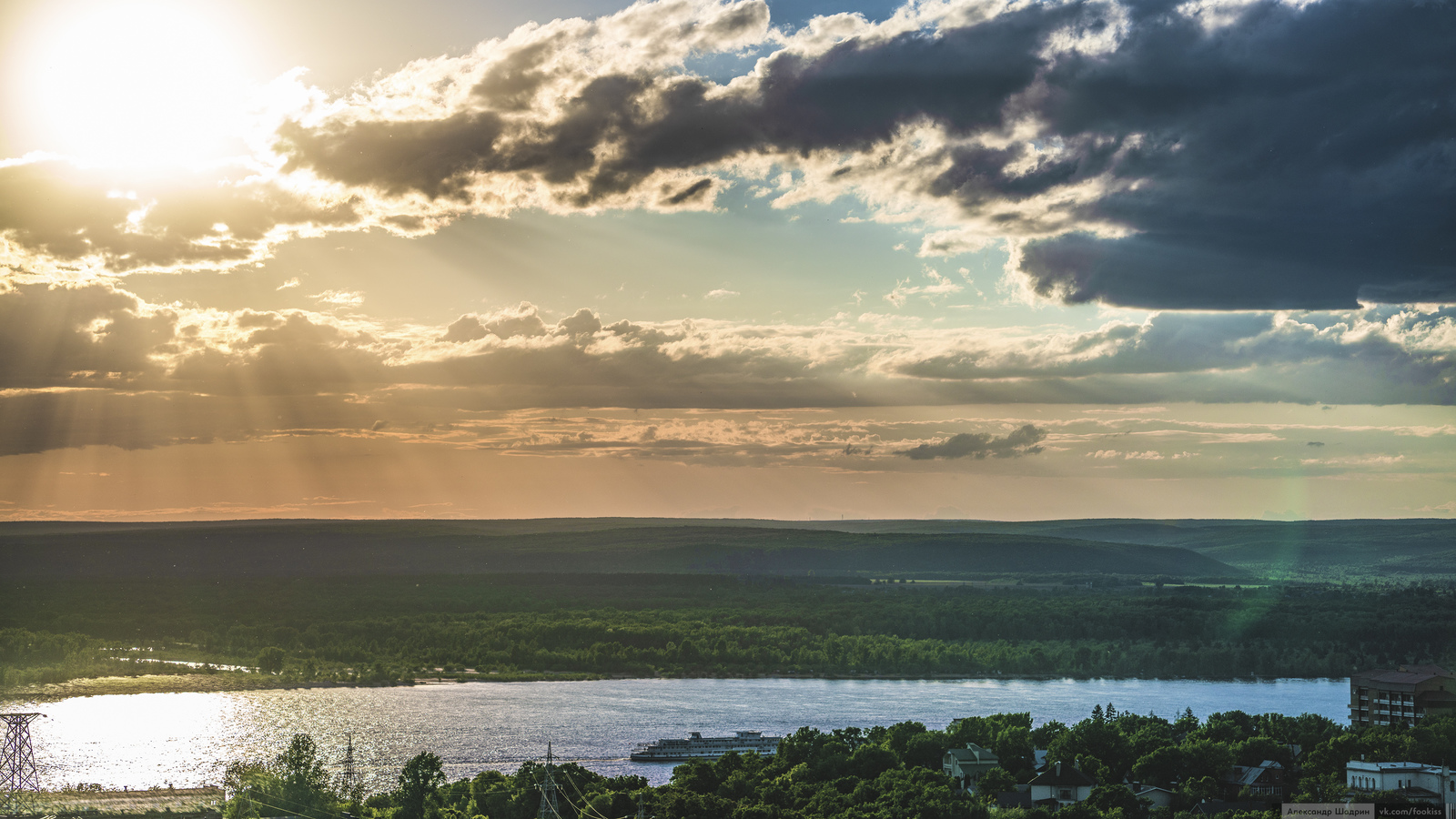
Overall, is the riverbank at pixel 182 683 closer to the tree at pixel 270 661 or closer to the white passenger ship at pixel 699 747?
the tree at pixel 270 661

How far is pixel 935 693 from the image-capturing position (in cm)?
9788

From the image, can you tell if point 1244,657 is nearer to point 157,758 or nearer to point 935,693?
point 935,693

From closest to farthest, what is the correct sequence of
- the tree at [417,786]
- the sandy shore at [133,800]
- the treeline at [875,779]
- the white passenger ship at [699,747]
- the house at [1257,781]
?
the treeline at [875,779] → the tree at [417,786] → the house at [1257,781] → the sandy shore at [133,800] → the white passenger ship at [699,747]

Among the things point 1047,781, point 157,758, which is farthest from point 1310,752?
point 157,758

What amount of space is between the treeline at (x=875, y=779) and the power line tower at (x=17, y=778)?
25.2ft

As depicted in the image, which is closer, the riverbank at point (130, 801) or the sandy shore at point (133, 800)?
the riverbank at point (130, 801)

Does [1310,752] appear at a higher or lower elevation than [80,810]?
higher

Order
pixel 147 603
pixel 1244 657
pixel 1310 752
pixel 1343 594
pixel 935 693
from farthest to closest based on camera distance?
1. pixel 1343 594
2. pixel 147 603
3. pixel 1244 657
4. pixel 935 693
5. pixel 1310 752

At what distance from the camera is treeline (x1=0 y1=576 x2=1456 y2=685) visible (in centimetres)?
11731

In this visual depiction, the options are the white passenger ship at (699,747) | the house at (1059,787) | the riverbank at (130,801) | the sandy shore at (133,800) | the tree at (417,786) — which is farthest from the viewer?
the white passenger ship at (699,747)

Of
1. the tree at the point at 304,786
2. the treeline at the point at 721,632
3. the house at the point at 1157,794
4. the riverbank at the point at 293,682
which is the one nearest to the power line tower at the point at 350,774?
the tree at the point at 304,786

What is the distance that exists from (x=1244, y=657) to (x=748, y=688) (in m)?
45.5

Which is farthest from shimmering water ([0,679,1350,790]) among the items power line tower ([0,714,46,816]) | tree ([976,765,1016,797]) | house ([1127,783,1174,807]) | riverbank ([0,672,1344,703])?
house ([1127,783,1174,807])

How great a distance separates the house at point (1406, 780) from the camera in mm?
43375
